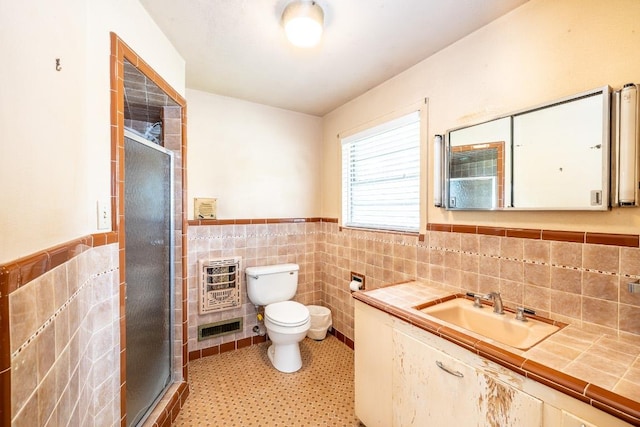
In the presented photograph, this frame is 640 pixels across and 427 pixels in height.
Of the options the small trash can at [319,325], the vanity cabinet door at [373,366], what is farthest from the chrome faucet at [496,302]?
the small trash can at [319,325]

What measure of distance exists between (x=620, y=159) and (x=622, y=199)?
0.53ft

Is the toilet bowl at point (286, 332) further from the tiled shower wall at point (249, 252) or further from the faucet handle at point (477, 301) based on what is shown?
the faucet handle at point (477, 301)

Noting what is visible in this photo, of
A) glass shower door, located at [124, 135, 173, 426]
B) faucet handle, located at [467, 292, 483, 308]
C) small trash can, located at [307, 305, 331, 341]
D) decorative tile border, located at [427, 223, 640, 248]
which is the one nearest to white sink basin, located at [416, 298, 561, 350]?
faucet handle, located at [467, 292, 483, 308]

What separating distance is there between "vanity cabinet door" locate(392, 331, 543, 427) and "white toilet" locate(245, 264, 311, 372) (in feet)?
3.11

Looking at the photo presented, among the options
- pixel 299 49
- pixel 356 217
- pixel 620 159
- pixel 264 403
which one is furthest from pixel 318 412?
pixel 299 49

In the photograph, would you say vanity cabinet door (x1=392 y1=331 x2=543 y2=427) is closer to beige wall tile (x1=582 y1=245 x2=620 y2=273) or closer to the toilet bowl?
beige wall tile (x1=582 y1=245 x2=620 y2=273)

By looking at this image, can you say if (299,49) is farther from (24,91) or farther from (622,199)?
(622,199)

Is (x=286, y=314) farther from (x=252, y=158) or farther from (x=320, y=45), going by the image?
(x=320, y=45)

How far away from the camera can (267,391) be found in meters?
2.00

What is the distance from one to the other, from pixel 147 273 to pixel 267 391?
120 centimetres

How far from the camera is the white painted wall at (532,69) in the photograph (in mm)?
1126

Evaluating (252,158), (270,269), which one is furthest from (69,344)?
(252,158)

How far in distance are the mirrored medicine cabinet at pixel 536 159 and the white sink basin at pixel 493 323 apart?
559mm

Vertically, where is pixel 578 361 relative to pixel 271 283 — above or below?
above
